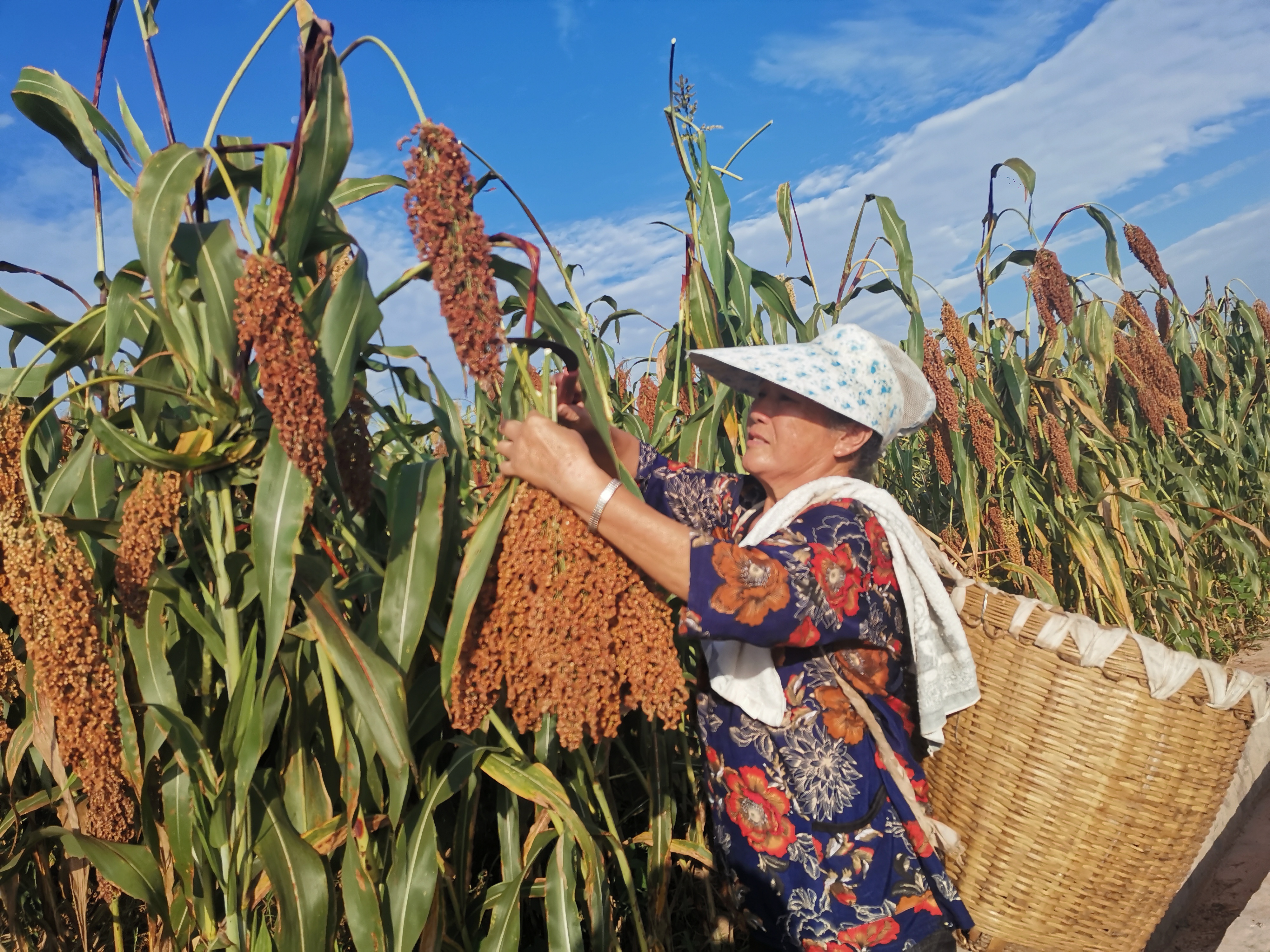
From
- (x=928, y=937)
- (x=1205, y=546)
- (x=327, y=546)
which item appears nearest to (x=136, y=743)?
(x=327, y=546)

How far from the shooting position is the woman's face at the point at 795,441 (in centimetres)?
211

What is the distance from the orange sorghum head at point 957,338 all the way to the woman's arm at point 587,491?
323cm

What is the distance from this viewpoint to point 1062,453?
14.2ft

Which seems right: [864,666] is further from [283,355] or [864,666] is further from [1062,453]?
[1062,453]

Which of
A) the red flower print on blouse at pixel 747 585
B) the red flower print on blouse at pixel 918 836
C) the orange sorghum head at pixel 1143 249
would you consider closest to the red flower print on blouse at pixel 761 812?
the red flower print on blouse at pixel 918 836

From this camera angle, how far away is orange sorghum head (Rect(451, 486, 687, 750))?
1.36 meters

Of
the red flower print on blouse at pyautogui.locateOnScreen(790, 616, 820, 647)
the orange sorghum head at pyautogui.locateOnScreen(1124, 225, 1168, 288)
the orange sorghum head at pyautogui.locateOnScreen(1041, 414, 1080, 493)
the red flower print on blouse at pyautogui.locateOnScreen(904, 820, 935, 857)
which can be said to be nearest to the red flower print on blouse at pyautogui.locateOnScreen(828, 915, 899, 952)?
the red flower print on blouse at pyautogui.locateOnScreen(904, 820, 935, 857)

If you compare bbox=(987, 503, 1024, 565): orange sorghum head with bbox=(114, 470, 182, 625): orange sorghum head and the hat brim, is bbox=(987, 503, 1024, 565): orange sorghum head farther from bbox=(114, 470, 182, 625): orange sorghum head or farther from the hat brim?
bbox=(114, 470, 182, 625): orange sorghum head

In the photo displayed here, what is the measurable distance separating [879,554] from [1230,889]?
259 centimetres

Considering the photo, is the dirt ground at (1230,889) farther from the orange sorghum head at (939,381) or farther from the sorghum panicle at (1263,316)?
the sorghum panicle at (1263,316)

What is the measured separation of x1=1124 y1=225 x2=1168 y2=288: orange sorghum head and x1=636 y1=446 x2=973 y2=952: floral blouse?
4406 mm

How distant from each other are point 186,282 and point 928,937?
204 centimetres

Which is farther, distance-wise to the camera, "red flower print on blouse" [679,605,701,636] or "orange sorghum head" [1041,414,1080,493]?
"orange sorghum head" [1041,414,1080,493]

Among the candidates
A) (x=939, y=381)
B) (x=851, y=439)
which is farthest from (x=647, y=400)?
(x=851, y=439)
